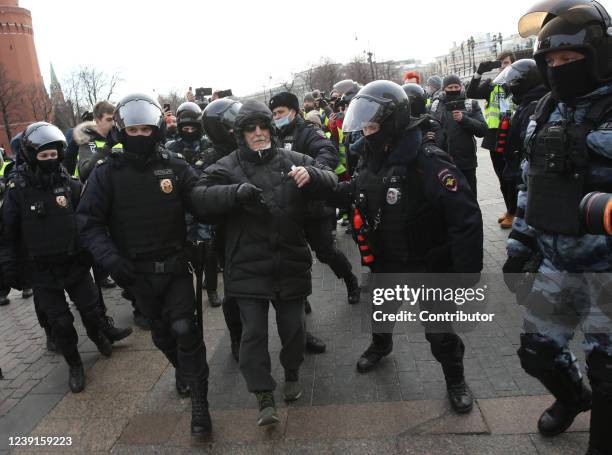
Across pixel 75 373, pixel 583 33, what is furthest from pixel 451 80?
pixel 75 373

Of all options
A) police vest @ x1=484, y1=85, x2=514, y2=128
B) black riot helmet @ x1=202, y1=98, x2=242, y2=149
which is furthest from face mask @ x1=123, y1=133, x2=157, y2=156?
police vest @ x1=484, y1=85, x2=514, y2=128

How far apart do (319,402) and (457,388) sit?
0.93 meters

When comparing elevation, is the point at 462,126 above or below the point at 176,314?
above

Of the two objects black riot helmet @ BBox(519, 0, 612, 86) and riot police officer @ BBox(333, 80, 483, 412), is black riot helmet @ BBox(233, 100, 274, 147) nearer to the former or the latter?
riot police officer @ BBox(333, 80, 483, 412)

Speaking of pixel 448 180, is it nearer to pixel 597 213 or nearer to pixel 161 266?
pixel 597 213

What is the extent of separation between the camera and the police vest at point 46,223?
4.17 meters

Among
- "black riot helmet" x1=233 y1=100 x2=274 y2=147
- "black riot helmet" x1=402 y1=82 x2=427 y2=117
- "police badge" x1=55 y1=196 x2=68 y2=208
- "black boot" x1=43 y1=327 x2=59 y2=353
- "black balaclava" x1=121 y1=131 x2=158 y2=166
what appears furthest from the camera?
"black riot helmet" x1=402 y1=82 x2=427 y2=117

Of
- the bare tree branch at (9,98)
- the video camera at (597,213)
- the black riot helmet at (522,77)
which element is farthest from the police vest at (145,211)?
the bare tree branch at (9,98)

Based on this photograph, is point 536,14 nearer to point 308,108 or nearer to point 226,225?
point 226,225

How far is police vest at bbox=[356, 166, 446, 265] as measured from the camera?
315 cm

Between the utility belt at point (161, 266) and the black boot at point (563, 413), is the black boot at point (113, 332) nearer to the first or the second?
the utility belt at point (161, 266)

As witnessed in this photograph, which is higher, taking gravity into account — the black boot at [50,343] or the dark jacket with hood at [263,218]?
the dark jacket with hood at [263,218]

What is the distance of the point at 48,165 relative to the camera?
166 inches

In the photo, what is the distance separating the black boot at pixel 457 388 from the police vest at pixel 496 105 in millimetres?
4841
